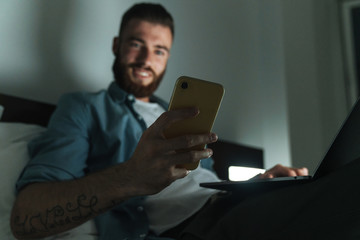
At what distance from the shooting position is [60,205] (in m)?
0.76

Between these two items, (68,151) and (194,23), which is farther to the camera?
(194,23)

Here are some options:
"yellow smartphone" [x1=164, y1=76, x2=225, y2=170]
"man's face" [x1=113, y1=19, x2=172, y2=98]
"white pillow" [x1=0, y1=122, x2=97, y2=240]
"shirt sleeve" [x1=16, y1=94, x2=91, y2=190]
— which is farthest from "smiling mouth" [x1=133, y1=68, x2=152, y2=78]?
"yellow smartphone" [x1=164, y1=76, x2=225, y2=170]

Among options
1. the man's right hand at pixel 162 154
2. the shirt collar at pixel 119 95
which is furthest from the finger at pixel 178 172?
the shirt collar at pixel 119 95

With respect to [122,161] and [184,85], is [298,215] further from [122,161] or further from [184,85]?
[122,161]

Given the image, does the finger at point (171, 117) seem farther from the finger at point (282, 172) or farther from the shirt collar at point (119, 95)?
the shirt collar at point (119, 95)

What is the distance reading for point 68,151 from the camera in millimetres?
920

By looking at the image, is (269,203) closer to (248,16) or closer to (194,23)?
(194,23)

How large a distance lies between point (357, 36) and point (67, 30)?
2398 millimetres

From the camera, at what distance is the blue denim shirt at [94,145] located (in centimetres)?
88

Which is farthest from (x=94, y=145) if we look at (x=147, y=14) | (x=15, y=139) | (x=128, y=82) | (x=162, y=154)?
(x=147, y=14)

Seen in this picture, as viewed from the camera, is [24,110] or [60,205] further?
[24,110]

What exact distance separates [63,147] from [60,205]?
0.19 metres

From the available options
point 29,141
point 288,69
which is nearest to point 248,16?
point 288,69

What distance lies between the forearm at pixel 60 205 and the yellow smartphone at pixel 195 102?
0.17 meters
